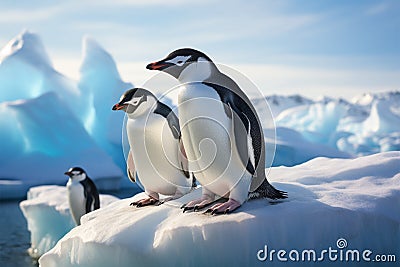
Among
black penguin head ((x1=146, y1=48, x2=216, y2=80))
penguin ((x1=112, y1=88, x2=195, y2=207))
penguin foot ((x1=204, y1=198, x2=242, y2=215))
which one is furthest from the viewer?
penguin ((x1=112, y1=88, x2=195, y2=207))

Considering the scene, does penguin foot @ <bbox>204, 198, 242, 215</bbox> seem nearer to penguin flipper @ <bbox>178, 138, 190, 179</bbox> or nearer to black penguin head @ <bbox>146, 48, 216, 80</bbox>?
penguin flipper @ <bbox>178, 138, 190, 179</bbox>

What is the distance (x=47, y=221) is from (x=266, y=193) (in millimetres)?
4447

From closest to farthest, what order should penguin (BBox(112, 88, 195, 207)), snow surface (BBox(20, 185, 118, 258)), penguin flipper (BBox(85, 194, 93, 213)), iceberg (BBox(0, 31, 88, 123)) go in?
penguin (BBox(112, 88, 195, 207))
penguin flipper (BBox(85, 194, 93, 213))
snow surface (BBox(20, 185, 118, 258))
iceberg (BBox(0, 31, 88, 123))

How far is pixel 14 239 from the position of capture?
292 inches

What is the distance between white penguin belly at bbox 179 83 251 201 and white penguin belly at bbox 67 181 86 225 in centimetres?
335

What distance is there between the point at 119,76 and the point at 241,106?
49.8ft

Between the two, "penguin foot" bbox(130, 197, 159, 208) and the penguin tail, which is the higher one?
Answer: the penguin tail

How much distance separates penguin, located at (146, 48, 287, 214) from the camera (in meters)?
2.74

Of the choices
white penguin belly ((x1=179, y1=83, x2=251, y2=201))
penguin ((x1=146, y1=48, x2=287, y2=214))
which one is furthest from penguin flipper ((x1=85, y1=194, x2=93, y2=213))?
white penguin belly ((x1=179, y1=83, x2=251, y2=201))

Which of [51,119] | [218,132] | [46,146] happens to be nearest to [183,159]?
[218,132]

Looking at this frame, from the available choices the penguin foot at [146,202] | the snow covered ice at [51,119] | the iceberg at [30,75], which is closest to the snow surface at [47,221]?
the penguin foot at [146,202]

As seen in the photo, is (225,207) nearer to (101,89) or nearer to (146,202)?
(146,202)

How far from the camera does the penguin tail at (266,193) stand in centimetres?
288

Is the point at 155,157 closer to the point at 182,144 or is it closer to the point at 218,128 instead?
the point at 182,144
